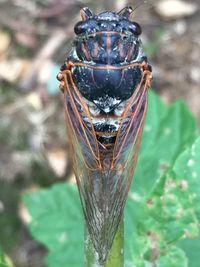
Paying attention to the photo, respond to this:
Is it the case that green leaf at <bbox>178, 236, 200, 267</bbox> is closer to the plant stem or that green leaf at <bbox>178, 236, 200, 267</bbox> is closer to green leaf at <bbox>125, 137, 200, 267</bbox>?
green leaf at <bbox>125, 137, 200, 267</bbox>

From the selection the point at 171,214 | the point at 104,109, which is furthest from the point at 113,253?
the point at 104,109

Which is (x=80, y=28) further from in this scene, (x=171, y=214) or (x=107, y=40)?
(x=171, y=214)

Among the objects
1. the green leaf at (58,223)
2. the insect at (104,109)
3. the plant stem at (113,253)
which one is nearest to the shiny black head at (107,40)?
the insect at (104,109)

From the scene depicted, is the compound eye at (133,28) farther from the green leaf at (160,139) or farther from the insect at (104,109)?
the green leaf at (160,139)

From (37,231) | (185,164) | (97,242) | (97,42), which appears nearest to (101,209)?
(97,242)

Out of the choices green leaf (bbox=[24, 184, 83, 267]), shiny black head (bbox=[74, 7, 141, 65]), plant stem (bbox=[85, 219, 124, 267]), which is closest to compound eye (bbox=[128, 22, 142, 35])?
shiny black head (bbox=[74, 7, 141, 65])

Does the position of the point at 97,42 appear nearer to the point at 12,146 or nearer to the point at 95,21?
the point at 95,21
